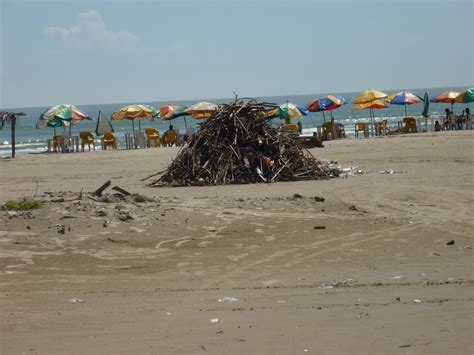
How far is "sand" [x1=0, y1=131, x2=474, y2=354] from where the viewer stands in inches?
223

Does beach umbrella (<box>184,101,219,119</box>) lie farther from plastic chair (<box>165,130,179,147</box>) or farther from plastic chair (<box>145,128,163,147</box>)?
plastic chair (<box>145,128,163,147</box>)

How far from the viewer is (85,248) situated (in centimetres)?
916

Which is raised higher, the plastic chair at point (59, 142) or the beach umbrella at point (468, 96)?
the beach umbrella at point (468, 96)

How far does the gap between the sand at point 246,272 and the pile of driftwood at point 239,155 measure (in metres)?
0.83

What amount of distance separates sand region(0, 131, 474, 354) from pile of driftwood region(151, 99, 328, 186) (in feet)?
2.73

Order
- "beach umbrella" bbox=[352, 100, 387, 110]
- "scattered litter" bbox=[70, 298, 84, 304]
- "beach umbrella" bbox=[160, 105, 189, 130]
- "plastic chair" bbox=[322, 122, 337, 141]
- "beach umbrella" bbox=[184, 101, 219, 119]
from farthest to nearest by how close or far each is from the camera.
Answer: "beach umbrella" bbox=[352, 100, 387, 110] → "beach umbrella" bbox=[160, 105, 189, 130] → "plastic chair" bbox=[322, 122, 337, 141] → "beach umbrella" bbox=[184, 101, 219, 119] → "scattered litter" bbox=[70, 298, 84, 304]

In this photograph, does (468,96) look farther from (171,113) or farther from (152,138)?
(152,138)

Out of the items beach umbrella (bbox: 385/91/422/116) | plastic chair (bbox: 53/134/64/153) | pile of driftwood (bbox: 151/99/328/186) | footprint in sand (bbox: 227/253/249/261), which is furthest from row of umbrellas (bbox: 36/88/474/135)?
footprint in sand (bbox: 227/253/249/261)

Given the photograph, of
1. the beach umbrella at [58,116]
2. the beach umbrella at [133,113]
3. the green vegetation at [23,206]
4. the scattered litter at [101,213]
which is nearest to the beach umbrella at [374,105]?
the beach umbrella at [133,113]

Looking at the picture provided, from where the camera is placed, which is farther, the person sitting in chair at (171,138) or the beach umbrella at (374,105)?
the beach umbrella at (374,105)

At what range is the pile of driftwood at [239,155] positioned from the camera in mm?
15961

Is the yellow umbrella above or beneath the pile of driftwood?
above

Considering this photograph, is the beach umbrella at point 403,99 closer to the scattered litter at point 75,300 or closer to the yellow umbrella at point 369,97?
the yellow umbrella at point 369,97

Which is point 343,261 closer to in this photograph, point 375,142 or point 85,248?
point 85,248
